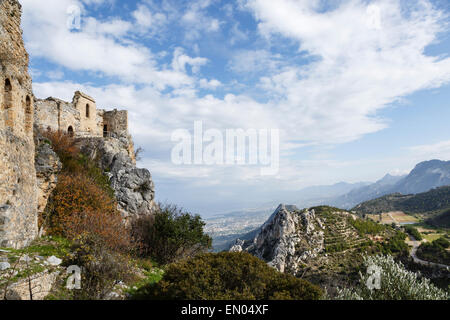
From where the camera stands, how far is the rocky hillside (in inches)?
1443

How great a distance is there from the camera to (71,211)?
12820mm

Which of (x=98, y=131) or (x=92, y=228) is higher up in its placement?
(x=98, y=131)

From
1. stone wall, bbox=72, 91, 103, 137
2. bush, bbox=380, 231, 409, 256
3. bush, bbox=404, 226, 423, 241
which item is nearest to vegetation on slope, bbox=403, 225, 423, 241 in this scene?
bush, bbox=404, 226, 423, 241

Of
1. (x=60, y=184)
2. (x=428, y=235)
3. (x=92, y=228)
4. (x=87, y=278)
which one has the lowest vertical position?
(x=428, y=235)

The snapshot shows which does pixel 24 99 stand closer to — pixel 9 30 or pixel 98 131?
pixel 9 30

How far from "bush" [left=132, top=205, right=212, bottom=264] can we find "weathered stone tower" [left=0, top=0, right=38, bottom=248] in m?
5.80

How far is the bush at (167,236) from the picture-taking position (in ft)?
48.0

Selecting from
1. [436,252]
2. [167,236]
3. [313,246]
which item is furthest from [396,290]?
[436,252]

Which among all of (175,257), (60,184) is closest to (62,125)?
(60,184)

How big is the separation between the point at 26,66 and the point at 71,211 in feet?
23.4

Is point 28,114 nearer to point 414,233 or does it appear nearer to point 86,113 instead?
point 86,113

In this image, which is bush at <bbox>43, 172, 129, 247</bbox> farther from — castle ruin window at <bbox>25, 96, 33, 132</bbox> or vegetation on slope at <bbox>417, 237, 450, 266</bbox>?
vegetation on slope at <bbox>417, 237, 450, 266</bbox>

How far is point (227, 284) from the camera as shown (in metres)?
7.32

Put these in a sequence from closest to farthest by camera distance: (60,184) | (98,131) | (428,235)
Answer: (60,184), (98,131), (428,235)
